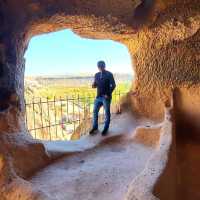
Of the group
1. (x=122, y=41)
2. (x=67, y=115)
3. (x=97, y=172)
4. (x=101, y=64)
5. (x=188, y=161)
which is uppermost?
(x=122, y=41)

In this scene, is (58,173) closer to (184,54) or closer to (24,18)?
(24,18)

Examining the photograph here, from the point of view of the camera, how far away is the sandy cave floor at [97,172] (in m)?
2.54

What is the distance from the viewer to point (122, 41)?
17.9 ft

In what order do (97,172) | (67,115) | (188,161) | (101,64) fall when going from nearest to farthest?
(97,172) < (188,161) < (101,64) < (67,115)

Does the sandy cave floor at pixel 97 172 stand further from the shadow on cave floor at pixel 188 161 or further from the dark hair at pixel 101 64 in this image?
the dark hair at pixel 101 64

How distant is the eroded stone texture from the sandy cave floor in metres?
0.29

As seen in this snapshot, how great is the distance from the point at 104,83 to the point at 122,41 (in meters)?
1.43

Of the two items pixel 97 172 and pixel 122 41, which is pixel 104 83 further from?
pixel 97 172

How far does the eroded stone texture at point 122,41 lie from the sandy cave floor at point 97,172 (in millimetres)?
293

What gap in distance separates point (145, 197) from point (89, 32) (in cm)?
337

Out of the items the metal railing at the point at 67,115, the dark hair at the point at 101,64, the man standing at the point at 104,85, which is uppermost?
the dark hair at the point at 101,64

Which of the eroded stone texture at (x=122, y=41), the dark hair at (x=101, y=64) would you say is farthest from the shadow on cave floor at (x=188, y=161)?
the dark hair at (x=101, y=64)

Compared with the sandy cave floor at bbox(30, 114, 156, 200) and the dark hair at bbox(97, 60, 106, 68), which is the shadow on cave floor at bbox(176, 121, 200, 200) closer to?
the sandy cave floor at bbox(30, 114, 156, 200)

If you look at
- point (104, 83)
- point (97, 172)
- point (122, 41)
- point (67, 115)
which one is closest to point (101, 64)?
point (104, 83)
